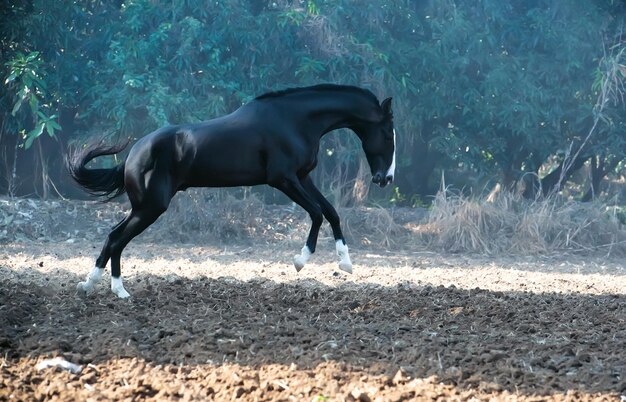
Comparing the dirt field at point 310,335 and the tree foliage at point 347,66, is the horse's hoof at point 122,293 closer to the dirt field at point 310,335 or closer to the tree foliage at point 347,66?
the dirt field at point 310,335

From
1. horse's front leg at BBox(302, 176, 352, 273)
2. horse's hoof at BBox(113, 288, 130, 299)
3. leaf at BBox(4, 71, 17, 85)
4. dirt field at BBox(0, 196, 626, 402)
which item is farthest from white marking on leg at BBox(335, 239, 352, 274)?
leaf at BBox(4, 71, 17, 85)

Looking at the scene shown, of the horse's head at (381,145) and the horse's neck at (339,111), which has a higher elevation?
the horse's neck at (339,111)

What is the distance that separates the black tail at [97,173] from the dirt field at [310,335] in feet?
2.99

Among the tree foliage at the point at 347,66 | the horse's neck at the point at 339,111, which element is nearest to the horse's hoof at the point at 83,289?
the horse's neck at the point at 339,111

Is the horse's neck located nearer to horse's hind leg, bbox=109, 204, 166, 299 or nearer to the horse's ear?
the horse's ear

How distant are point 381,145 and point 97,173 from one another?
8.55ft

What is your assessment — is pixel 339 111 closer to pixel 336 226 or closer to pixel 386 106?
pixel 386 106

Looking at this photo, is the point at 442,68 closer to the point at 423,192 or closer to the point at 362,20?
the point at 362,20

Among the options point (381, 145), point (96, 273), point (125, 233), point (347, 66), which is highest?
point (347, 66)

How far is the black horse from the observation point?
8281mm

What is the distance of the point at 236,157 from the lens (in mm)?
8406

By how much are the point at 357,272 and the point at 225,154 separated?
3.04m

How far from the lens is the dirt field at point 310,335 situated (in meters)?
4.93

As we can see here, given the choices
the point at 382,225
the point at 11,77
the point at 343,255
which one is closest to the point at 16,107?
the point at 11,77
